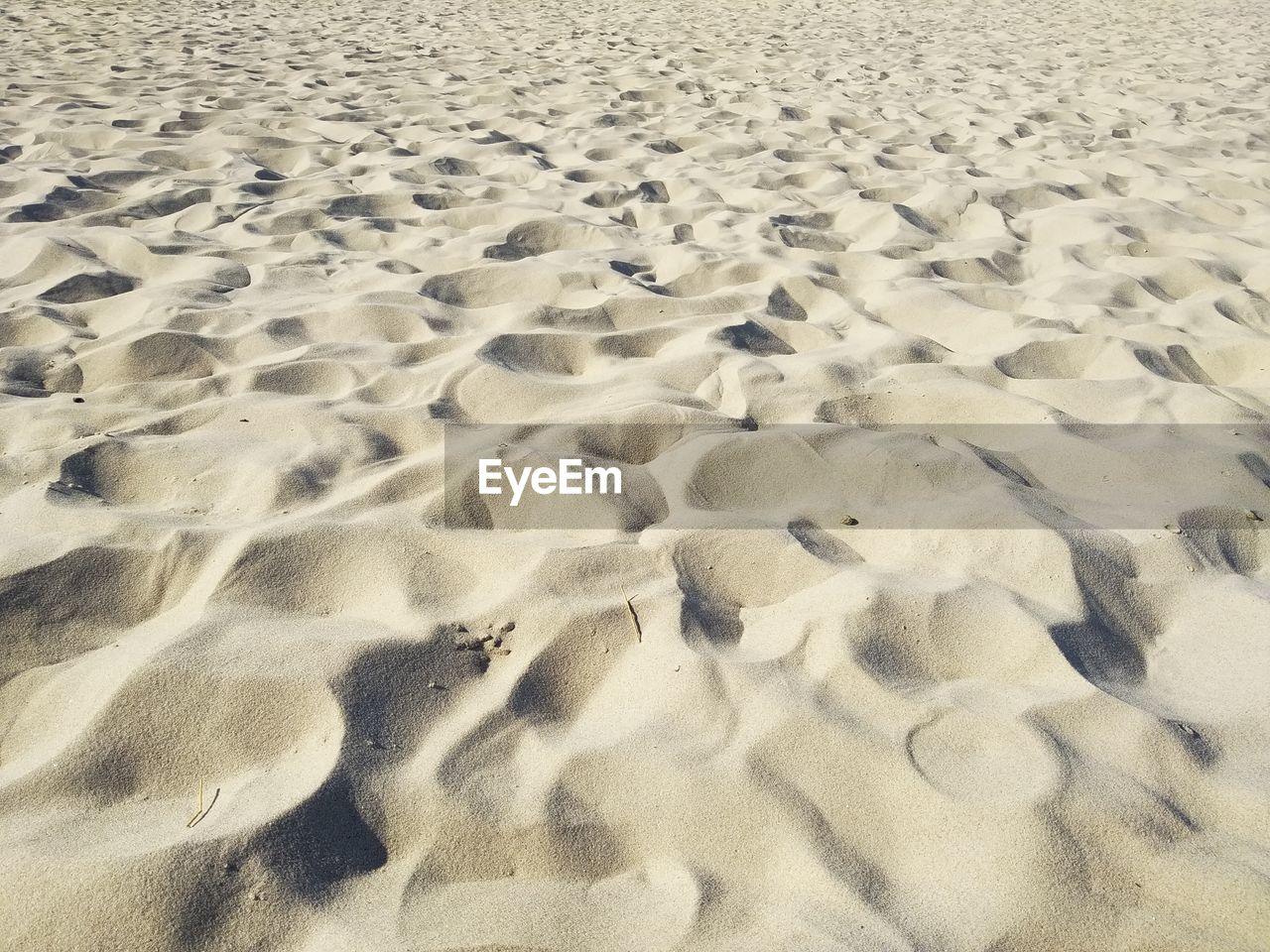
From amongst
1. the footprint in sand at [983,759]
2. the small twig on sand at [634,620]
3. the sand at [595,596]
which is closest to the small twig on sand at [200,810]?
the sand at [595,596]

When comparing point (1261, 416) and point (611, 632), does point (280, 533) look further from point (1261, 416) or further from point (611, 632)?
point (1261, 416)

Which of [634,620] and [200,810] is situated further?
[634,620]

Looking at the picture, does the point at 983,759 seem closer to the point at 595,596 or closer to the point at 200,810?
the point at 595,596

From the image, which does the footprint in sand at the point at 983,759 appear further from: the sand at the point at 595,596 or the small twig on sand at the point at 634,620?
the small twig on sand at the point at 634,620

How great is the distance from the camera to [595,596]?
1.75 m

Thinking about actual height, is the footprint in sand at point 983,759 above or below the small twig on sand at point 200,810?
above

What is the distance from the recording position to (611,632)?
1677 millimetres

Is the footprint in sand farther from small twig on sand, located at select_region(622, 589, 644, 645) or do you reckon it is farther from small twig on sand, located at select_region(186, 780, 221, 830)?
small twig on sand, located at select_region(186, 780, 221, 830)

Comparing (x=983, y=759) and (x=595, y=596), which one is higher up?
(x=983, y=759)

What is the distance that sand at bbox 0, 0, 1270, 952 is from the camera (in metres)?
1.26

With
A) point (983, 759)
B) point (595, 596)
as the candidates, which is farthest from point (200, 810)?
point (983, 759)

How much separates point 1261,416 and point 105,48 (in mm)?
7032

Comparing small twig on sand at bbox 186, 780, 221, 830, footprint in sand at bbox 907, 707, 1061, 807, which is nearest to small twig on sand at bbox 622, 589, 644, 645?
footprint in sand at bbox 907, 707, 1061, 807

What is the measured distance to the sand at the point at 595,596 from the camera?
1.26 m
